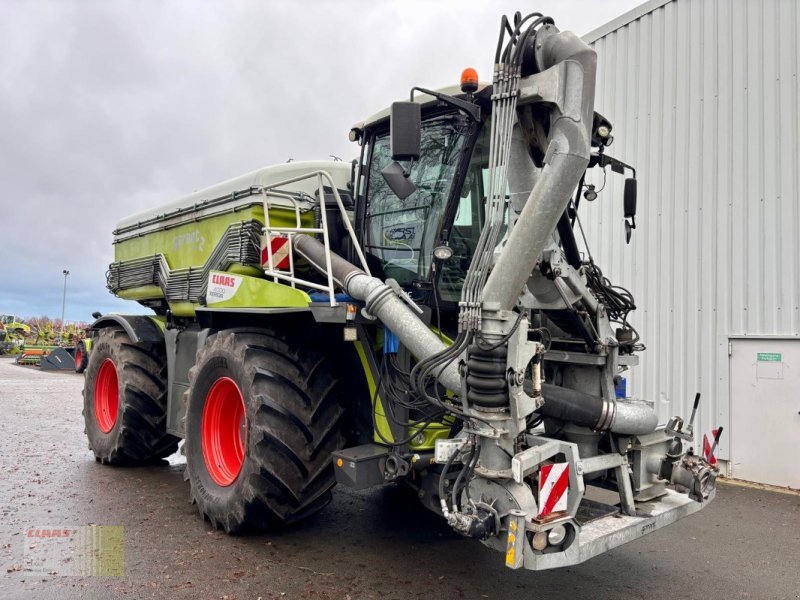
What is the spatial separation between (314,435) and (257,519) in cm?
72

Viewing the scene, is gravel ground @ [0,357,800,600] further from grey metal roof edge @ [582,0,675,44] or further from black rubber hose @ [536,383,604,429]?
grey metal roof edge @ [582,0,675,44]

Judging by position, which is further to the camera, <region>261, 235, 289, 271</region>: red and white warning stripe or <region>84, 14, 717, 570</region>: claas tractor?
<region>261, 235, 289, 271</region>: red and white warning stripe

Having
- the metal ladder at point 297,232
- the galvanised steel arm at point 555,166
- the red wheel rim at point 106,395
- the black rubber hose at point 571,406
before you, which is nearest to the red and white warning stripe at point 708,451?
the black rubber hose at point 571,406

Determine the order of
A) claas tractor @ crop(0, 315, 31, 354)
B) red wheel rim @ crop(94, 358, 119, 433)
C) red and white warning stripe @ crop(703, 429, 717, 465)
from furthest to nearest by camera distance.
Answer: claas tractor @ crop(0, 315, 31, 354)
red wheel rim @ crop(94, 358, 119, 433)
red and white warning stripe @ crop(703, 429, 717, 465)

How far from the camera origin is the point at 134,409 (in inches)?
258

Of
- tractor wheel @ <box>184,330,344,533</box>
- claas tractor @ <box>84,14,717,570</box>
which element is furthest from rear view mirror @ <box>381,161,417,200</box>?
tractor wheel @ <box>184,330,344,533</box>

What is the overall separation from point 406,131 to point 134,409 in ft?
15.3

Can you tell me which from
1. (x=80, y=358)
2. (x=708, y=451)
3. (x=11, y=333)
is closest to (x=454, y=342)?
(x=708, y=451)

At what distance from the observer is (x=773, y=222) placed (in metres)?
6.86

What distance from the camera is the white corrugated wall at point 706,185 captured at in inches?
270

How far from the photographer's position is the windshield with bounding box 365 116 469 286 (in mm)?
3979

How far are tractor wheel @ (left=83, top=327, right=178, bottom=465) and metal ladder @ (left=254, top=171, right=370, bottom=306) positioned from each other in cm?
266

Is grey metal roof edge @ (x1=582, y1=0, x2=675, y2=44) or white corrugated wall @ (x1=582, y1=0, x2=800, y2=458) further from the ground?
grey metal roof edge @ (x1=582, y1=0, x2=675, y2=44)

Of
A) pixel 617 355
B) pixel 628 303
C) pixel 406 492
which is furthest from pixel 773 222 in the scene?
pixel 406 492
